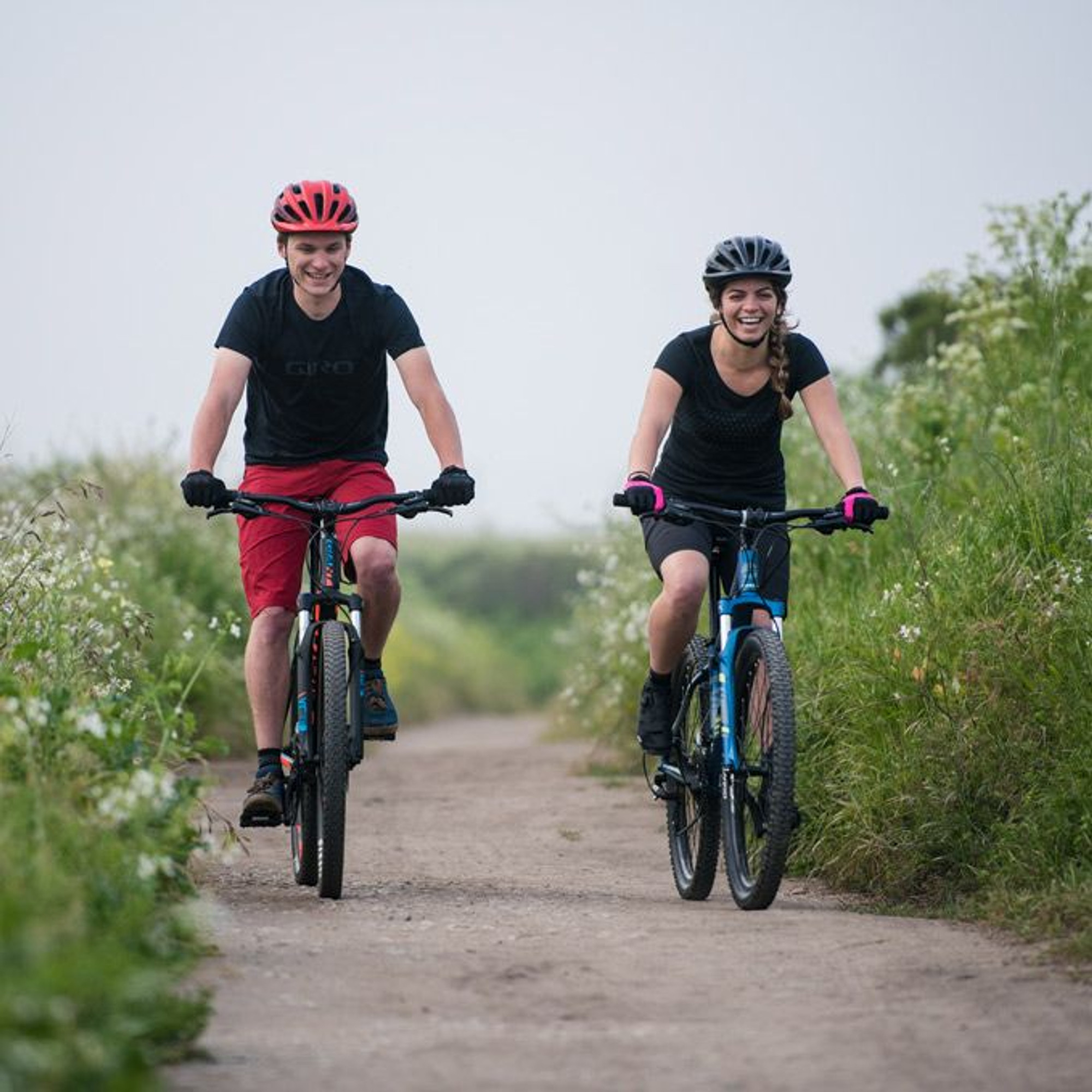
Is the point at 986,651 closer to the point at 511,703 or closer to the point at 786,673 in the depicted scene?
the point at 786,673

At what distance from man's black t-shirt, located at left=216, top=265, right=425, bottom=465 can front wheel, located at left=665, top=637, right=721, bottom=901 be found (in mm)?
1393

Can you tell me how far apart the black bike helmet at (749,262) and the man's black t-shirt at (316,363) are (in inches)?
43.6

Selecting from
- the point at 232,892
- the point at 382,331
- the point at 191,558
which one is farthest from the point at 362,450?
the point at 191,558

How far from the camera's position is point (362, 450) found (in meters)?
7.50

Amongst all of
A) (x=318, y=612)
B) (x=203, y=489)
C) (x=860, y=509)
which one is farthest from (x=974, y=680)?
(x=203, y=489)

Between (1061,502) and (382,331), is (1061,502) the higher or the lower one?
the lower one

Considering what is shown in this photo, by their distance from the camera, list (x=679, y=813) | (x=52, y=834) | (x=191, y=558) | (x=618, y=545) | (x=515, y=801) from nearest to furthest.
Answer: (x=52, y=834) < (x=679, y=813) < (x=515, y=801) < (x=618, y=545) < (x=191, y=558)

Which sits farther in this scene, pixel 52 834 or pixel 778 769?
pixel 778 769

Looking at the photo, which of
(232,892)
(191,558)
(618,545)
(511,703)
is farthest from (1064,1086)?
(511,703)

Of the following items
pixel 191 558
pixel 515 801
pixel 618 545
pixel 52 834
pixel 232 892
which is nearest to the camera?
pixel 52 834

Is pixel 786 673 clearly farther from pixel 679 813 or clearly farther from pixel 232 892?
pixel 232 892

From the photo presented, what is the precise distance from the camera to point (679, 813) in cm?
759

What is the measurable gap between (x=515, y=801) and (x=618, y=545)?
356 cm

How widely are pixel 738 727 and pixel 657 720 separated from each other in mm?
642
